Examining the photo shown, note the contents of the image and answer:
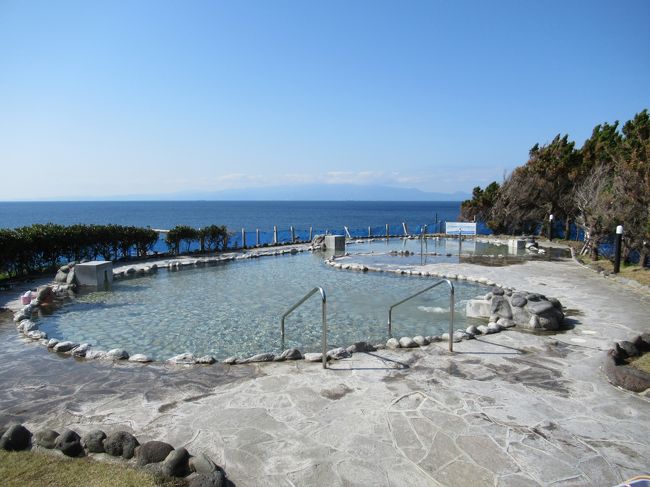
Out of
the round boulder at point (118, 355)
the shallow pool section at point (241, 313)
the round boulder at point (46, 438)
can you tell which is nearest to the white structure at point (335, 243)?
the shallow pool section at point (241, 313)

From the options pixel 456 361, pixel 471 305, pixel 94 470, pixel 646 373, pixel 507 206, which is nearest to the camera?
pixel 94 470

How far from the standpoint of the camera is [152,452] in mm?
3652

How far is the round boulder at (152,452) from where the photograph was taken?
3621mm

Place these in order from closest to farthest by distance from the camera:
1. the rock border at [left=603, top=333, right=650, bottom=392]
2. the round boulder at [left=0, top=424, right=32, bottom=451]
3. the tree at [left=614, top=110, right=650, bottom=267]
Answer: the round boulder at [left=0, top=424, right=32, bottom=451], the rock border at [left=603, top=333, right=650, bottom=392], the tree at [left=614, top=110, right=650, bottom=267]

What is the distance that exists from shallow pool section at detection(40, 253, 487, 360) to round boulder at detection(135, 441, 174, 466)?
3217 millimetres

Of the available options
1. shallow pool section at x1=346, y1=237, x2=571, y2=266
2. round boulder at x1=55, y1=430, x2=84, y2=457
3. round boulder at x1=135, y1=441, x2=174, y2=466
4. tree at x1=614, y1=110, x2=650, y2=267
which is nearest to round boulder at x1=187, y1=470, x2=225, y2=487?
round boulder at x1=135, y1=441, x2=174, y2=466

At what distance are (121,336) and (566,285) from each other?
1125 centimetres

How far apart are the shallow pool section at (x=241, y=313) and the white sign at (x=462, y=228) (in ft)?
49.2

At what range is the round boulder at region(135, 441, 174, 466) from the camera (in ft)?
11.9

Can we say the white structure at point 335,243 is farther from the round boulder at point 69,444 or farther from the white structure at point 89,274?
the round boulder at point 69,444

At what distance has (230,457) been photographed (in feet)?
12.4

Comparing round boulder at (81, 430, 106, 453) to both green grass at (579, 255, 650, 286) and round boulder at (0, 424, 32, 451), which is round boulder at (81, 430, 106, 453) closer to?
round boulder at (0, 424, 32, 451)

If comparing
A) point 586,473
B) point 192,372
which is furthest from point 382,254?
point 586,473

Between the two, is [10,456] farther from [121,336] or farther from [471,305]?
[471,305]
